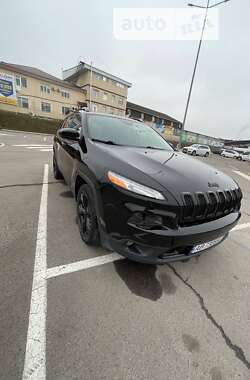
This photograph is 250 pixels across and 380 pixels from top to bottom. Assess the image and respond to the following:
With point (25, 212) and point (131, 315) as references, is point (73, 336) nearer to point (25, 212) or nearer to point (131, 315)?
point (131, 315)

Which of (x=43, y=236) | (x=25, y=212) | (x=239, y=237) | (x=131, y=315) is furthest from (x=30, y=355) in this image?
(x=239, y=237)

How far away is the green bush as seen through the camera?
76.0 ft

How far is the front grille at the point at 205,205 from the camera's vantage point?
169cm

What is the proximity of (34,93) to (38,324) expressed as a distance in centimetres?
3465

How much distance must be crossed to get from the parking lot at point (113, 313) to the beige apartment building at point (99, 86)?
35969 mm

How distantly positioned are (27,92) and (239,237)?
34.1 meters

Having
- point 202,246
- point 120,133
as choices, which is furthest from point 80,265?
point 120,133

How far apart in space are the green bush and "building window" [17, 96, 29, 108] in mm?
5203

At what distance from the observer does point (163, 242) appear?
5.34 ft

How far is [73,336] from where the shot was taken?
1472 mm

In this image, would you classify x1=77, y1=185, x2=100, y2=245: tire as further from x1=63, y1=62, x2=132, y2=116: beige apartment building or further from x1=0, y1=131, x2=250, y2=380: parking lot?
x1=63, y1=62, x2=132, y2=116: beige apartment building

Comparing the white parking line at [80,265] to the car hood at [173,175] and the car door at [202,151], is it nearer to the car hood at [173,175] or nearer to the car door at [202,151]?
the car hood at [173,175]

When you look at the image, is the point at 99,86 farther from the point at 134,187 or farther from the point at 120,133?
the point at 134,187

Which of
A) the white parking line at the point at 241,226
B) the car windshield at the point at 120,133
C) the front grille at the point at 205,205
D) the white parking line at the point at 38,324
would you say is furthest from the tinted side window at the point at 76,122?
the white parking line at the point at 241,226
